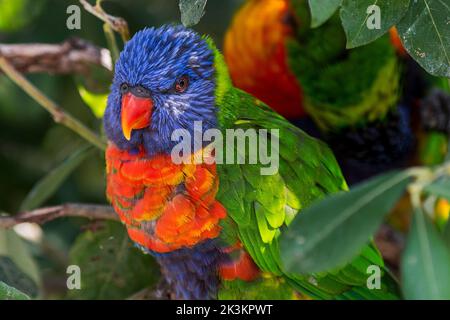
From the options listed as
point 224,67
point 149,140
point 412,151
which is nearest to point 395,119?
point 412,151

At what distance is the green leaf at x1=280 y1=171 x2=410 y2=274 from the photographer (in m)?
0.76

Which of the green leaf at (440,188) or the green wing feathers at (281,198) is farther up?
the green wing feathers at (281,198)

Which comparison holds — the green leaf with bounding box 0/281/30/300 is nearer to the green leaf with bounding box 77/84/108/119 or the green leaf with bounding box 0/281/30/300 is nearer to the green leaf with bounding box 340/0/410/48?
the green leaf with bounding box 340/0/410/48

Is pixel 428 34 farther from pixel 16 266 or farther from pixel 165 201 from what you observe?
pixel 16 266

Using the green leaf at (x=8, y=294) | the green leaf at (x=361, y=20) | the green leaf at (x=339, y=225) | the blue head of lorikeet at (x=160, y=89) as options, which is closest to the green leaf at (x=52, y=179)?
the blue head of lorikeet at (x=160, y=89)

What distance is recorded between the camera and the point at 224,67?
59.7 inches

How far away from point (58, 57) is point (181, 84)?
61 centimetres

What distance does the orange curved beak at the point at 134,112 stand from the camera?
1.39 m

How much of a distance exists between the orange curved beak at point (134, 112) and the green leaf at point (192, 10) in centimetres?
36

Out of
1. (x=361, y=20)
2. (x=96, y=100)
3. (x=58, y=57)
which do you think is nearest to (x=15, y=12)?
(x=58, y=57)

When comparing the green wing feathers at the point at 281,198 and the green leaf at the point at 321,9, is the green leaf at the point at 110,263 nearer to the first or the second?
the green wing feathers at the point at 281,198

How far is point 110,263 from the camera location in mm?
1664

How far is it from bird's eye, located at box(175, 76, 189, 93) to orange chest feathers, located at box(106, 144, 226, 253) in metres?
0.14
